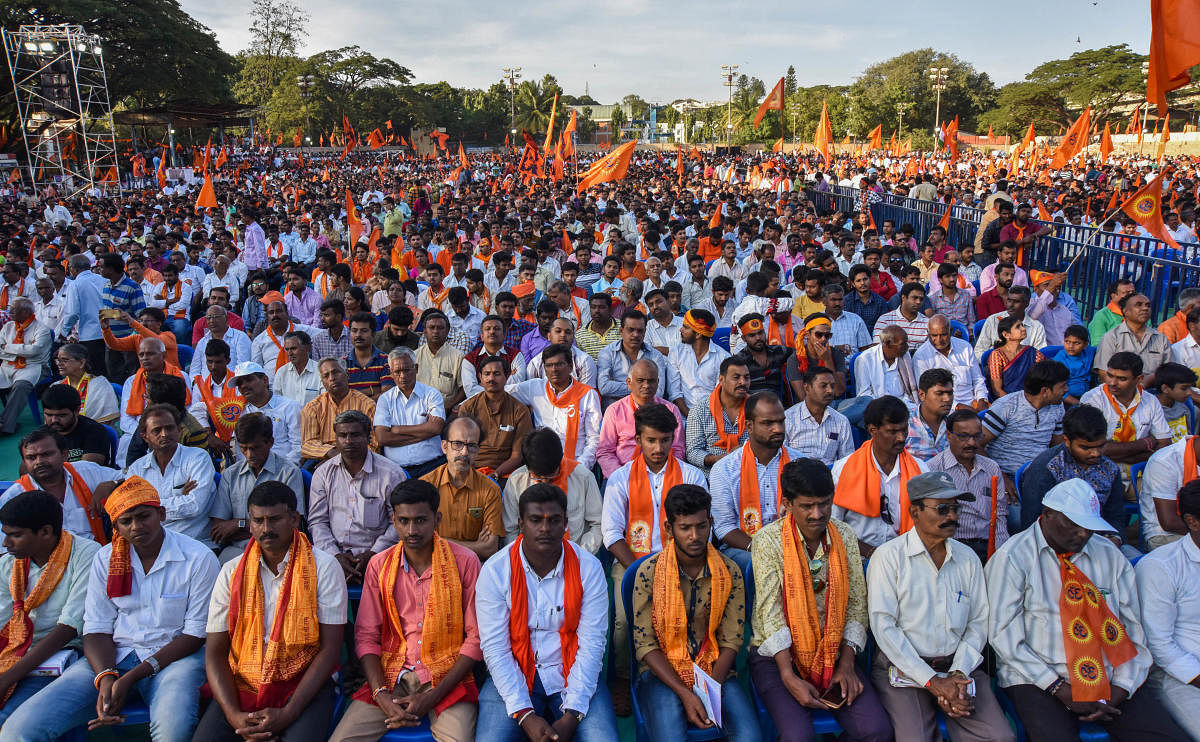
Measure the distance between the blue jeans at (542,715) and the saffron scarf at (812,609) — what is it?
78cm

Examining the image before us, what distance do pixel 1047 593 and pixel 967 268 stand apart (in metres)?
6.35

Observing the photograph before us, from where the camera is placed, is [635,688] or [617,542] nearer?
[635,688]

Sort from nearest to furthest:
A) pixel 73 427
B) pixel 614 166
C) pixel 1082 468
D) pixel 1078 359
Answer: pixel 1082 468 → pixel 73 427 → pixel 1078 359 → pixel 614 166

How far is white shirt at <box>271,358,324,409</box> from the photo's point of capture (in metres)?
5.41

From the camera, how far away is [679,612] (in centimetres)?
294

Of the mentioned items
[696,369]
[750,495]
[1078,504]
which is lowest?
[750,495]

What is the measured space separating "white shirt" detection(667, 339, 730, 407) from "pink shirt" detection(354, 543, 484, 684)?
2919 millimetres

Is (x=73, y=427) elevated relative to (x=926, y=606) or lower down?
elevated

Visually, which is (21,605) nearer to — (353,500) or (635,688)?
(353,500)

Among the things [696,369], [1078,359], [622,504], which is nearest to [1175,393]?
[1078,359]

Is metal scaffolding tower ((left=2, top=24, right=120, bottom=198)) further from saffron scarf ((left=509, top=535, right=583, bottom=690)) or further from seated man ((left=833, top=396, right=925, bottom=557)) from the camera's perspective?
seated man ((left=833, top=396, right=925, bottom=557))

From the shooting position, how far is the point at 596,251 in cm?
1093

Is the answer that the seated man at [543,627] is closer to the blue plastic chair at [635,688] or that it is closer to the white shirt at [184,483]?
the blue plastic chair at [635,688]

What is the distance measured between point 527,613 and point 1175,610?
2.55 metres
